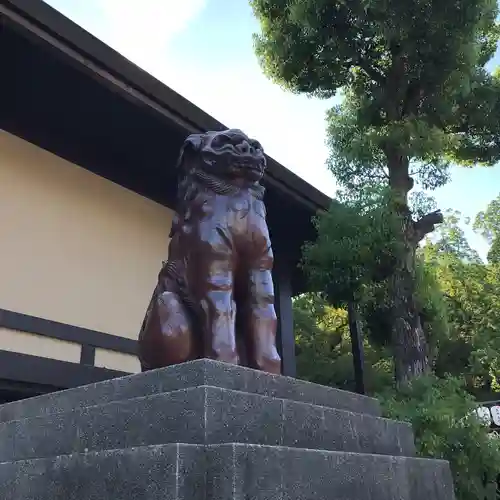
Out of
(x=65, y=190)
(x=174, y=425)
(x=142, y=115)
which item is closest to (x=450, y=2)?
(x=142, y=115)

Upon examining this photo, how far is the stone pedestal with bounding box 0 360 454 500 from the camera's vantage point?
1675 mm

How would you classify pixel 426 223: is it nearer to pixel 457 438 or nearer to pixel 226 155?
pixel 457 438

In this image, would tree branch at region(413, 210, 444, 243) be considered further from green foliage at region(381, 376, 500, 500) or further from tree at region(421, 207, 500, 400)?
tree at region(421, 207, 500, 400)

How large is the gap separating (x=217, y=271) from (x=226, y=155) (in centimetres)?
55

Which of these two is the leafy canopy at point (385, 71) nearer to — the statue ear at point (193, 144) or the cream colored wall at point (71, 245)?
the cream colored wall at point (71, 245)

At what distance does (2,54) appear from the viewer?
14.4 ft

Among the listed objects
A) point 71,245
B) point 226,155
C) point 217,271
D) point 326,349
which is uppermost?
point 326,349

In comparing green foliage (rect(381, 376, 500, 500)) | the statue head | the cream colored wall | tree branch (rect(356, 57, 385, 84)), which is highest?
tree branch (rect(356, 57, 385, 84))

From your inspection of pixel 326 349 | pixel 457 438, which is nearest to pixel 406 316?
pixel 457 438

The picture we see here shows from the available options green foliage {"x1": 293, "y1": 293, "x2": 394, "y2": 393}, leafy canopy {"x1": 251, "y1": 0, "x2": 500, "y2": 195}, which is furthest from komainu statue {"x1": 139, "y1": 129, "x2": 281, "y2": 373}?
green foliage {"x1": 293, "y1": 293, "x2": 394, "y2": 393}

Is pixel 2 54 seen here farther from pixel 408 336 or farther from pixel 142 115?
pixel 408 336

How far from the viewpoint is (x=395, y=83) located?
6.67 meters

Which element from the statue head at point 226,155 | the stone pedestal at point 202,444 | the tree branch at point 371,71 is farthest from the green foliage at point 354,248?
the stone pedestal at point 202,444

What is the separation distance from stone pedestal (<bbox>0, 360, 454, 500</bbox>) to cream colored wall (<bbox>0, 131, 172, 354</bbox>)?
2.39m
